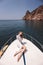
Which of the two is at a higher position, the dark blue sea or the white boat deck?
the white boat deck

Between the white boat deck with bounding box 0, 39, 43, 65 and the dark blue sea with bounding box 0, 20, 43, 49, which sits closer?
the white boat deck with bounding box 0, 39, 43, 65

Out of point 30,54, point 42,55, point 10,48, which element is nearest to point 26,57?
point 30,54

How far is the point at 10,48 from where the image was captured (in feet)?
41.3

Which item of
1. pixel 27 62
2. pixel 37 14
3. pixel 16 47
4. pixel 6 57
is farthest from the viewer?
pixel 37 14

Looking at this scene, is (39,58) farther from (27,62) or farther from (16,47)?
(16,47)

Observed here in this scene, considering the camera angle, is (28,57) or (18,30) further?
(18,30)

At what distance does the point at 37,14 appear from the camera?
18500 cm

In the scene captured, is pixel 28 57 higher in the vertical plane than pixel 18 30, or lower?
higher

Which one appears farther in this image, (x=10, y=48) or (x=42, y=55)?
(x=10, y=48)

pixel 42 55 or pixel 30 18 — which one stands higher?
pixel 42 55

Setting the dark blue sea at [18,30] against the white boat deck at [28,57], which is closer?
the white boat deck at [28,57]

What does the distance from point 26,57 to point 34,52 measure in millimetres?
751

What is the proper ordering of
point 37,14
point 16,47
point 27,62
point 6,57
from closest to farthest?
point 27,62, point 6,57, point 16,47, point 37,14

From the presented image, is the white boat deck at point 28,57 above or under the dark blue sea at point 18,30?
above
